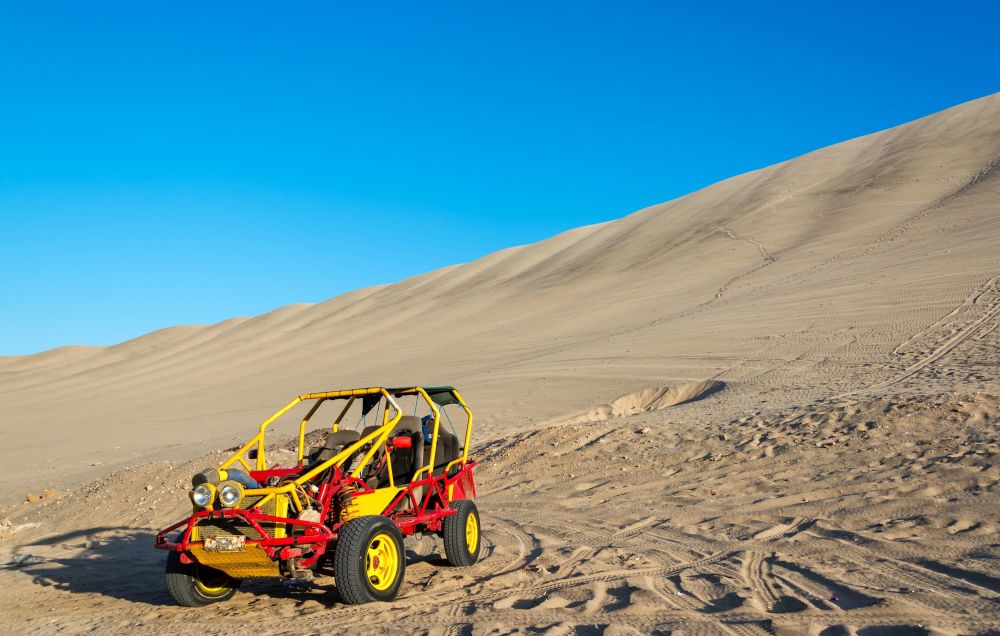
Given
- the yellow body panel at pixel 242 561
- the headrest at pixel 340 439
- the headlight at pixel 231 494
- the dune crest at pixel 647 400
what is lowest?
the dune crest at pixel 647 400

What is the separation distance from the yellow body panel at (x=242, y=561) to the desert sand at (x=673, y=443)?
0.33 meters

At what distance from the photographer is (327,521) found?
6.07 m

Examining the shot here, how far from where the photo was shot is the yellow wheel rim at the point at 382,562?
18.8 feet

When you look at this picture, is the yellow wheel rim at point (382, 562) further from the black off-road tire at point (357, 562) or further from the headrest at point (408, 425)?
the headrest at point (408, 425)

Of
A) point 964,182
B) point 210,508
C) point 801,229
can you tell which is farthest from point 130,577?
point 964,182

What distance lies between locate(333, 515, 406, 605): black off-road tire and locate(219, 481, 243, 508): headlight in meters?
0.72

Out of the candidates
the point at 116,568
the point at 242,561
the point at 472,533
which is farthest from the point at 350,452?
the point at 116,568

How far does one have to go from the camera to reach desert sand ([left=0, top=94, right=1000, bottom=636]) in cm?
542

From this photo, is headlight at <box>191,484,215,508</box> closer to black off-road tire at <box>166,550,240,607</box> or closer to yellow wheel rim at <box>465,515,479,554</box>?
black off-road tire at <box>166,550,240,607</box>

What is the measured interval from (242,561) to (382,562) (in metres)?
0.94

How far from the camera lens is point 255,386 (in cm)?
2942

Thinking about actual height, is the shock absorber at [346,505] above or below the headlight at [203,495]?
below

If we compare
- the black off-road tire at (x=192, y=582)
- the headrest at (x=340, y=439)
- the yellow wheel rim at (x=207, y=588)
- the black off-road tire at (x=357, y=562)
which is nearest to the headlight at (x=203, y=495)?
the black off-road tire at (x=192, y=582)

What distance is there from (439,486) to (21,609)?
3.31 m
